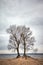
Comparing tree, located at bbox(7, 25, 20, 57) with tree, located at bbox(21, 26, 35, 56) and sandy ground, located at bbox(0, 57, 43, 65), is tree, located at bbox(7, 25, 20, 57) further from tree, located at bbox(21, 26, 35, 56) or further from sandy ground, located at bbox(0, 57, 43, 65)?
sandy ground, located at bbox(0, 57, 43, 65)

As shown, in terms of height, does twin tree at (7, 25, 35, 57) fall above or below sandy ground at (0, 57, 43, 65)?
above

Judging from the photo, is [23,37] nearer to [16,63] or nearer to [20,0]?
[16,63]

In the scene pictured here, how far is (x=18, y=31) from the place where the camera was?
7.91 feet

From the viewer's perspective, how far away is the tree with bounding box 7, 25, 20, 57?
2.40 m

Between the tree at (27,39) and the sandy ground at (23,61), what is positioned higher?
the tree at (27,39)

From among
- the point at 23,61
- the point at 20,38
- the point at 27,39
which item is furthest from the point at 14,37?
the point at 23,61

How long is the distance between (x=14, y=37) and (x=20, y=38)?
4.3 inches

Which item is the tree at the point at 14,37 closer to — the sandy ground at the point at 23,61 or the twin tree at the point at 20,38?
the twin tree at the point at 20,38

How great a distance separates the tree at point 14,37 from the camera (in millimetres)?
2400

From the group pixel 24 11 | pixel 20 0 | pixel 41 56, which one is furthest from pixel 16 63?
pixel 20 0

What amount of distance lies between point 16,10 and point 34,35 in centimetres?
57

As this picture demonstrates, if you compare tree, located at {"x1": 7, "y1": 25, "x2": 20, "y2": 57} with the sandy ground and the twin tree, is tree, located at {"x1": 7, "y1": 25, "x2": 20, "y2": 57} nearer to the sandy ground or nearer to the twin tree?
the twin tree

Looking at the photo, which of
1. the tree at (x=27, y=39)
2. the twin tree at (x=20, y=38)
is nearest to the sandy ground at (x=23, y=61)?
the twin tree at (x=20, y=38)

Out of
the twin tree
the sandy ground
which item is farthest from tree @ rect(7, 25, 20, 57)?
the sandy ground
